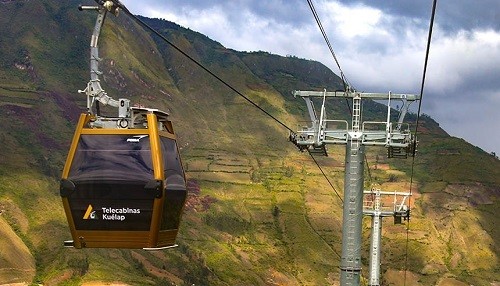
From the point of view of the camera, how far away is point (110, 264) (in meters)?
85.4

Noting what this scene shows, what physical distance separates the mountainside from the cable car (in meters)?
65.2

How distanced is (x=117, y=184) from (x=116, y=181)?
54 mm

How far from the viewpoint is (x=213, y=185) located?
123438 millimetres

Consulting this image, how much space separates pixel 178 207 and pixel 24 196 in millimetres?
82989

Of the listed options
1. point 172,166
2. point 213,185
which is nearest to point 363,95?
point 172,166

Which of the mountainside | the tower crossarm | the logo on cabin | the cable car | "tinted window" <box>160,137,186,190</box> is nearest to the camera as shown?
the cable car

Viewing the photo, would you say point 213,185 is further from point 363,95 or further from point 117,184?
point 117,184

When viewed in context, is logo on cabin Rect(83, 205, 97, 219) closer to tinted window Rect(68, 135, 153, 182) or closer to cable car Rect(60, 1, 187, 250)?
cable car Rect(60, 1, 187, 250)

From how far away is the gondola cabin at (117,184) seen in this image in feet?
43.2

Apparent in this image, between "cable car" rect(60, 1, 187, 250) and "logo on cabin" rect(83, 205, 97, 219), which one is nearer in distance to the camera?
"cable car" rect(60, 1, 187, 250)

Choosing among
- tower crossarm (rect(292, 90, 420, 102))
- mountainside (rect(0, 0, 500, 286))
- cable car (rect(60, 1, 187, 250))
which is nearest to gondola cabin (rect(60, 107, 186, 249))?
cable car (rect(60, 1, 187, 250))

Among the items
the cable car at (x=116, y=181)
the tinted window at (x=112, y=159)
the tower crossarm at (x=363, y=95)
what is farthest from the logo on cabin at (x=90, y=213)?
the tower crossarm at (x=363, y=95)

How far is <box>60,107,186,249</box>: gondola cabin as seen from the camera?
13.2m

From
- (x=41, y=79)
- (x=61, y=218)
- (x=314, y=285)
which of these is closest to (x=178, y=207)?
(x=61, y=218)
